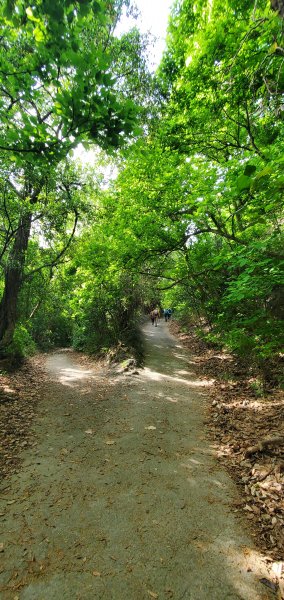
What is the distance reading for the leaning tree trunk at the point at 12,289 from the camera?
31.9ft

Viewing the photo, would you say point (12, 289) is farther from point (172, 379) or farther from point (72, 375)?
point (172, 379)

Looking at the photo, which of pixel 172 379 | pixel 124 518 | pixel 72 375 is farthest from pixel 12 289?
pixel 124 518

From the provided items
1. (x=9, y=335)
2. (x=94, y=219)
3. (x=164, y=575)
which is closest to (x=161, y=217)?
(x=94, y=219)

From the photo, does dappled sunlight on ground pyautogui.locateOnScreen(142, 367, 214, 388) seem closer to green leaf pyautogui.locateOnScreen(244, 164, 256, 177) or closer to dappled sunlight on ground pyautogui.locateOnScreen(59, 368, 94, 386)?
dappled sunlight on ground pyautogui.locateOnScreen(59, 368, 94, 386)

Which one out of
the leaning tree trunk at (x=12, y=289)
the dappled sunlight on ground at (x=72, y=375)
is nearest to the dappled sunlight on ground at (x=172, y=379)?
the dappled sunlight on ground at (x=72, y=375)

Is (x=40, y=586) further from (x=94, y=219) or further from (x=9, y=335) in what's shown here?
(x=94, y=219)

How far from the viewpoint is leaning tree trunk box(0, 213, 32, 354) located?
9727 mm

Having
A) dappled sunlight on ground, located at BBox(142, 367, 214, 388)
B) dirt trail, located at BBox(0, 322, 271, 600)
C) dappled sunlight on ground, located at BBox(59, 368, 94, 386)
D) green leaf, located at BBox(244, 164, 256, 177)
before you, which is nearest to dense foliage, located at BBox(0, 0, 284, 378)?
green leaf, located at BBox(244, 164, 256, 177)

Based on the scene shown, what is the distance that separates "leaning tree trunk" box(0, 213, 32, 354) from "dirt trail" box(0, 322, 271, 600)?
451 cm

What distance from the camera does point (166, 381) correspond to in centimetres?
899

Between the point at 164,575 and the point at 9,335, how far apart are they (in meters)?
8.90

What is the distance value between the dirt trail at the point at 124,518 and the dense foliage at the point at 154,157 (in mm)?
2675

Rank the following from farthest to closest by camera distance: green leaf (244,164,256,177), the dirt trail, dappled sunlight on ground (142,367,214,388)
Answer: dappled sunlight on ground (142,367,214,388) < the dirt trail < green leaf (244,164,256,177)

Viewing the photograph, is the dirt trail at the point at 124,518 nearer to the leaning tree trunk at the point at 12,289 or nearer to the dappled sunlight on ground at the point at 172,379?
the dappled sunlight on ground at the point at 172,379
